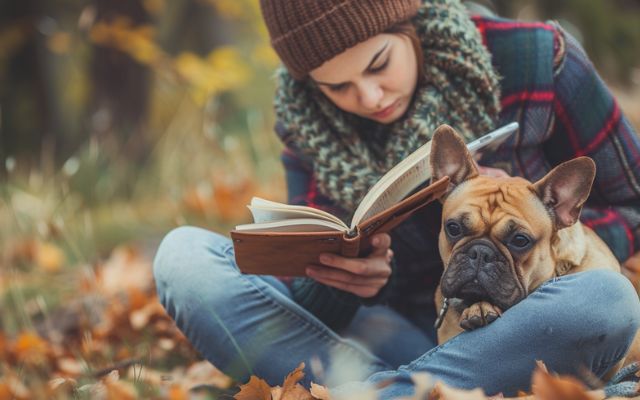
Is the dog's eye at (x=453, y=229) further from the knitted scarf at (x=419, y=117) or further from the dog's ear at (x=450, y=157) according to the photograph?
the knitted scarf at (x=419, y=117)

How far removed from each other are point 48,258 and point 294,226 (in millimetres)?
2923

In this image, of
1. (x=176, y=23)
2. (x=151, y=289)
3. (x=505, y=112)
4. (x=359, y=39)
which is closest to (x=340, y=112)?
(x=359, y=39)

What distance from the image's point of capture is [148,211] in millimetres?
5332

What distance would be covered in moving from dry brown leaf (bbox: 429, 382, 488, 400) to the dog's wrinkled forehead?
1.49 ft

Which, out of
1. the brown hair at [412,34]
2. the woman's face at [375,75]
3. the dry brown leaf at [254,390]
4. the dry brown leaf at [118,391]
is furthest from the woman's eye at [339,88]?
the dry brown leaf at [118,391]

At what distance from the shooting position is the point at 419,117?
235 centimetres

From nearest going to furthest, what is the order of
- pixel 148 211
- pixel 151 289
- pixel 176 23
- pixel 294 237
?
pixel 294 237
pixel 151 289
pixel 148 211
pixel 176 23

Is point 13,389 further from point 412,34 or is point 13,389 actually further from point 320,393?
point 412,34

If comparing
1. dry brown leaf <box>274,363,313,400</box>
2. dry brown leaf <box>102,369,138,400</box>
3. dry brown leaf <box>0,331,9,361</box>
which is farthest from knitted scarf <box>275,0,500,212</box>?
dry brown leaf <box>0,331,9,361</box>

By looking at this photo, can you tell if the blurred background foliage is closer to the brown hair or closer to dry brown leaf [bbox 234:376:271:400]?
the brown hair

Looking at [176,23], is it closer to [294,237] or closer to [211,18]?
[211,18]

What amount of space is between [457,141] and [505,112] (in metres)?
0.44

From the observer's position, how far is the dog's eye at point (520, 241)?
6.44 ft

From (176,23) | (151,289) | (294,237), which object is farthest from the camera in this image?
(176,23)
